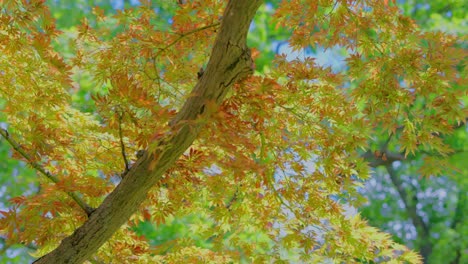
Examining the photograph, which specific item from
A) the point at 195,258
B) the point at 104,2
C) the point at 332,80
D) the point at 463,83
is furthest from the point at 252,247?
the point at 104,2

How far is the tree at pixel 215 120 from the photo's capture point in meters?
1.41

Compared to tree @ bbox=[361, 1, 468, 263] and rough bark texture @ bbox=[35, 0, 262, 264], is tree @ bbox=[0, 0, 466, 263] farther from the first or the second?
tree @ bbox=[361, 1, 468, 263]

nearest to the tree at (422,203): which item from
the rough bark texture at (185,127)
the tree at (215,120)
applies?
the tree at (215,120)

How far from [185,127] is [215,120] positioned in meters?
0.12

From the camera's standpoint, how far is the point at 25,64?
2.04 m

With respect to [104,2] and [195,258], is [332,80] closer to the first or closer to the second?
[195,258]

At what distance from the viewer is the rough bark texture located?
4.30 feet

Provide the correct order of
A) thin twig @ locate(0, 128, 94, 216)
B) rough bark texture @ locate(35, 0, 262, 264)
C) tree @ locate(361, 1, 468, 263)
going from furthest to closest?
tree @ locate(361, 1, 468, 263) → thin twig @ locate(0, 128, 94, 216) → rough bark texture @ locate(35, 0, 262, 264)

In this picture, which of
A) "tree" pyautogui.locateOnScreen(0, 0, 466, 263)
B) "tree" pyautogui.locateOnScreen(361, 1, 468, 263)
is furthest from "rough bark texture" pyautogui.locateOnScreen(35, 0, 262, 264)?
"tree" pyautogui.locateOnScreen(361, 1, 468, 263)

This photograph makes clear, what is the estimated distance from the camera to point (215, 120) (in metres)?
1.27

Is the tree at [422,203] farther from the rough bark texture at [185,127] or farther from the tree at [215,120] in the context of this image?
the rough bark texture at [185,127]

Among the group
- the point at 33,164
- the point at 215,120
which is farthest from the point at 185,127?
the point at 33,164

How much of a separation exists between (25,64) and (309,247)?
152 cm

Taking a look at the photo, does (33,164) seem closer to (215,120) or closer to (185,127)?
(185,127)
